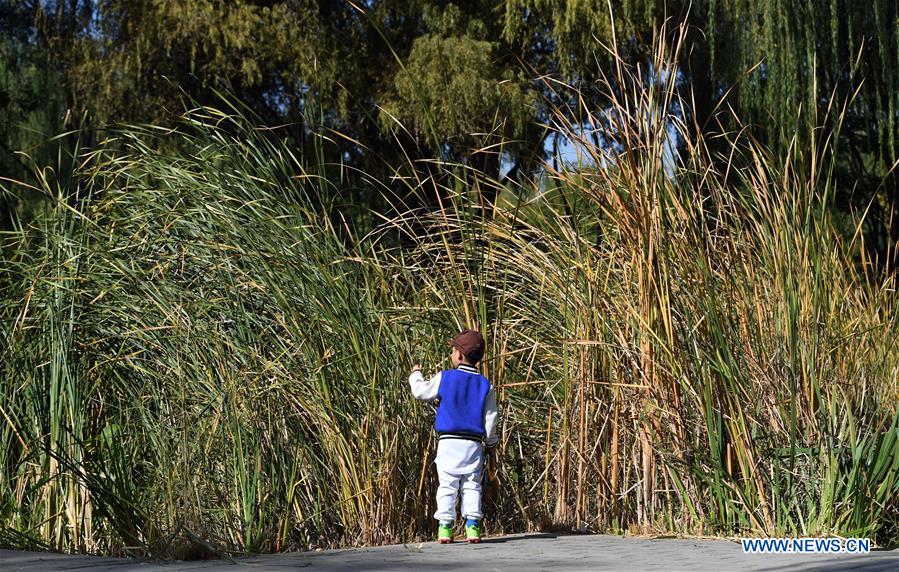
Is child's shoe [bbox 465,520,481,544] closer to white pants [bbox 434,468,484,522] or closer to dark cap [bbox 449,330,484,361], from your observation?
white pants [bbox 434,468,484,522]

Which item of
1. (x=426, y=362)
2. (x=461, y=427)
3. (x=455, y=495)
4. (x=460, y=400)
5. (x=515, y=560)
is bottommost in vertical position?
(x=515, y=560)

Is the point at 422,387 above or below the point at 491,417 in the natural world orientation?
above

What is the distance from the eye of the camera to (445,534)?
5285mm

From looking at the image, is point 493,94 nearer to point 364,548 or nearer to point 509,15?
point 509,15

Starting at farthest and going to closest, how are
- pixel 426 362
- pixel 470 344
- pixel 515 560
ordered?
pixel 426 362, pixel 470 344, pixel 515 560

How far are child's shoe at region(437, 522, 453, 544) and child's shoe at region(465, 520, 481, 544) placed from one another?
81 mm

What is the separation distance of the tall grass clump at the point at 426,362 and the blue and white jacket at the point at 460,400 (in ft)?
0.71

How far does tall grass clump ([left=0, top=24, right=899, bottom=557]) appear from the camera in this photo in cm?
529

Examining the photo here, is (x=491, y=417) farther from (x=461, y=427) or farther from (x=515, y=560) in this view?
(x=515, y=560)

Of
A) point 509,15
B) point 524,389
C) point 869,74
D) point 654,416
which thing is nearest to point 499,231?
point 524,389

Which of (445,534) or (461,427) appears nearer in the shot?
(445,534)

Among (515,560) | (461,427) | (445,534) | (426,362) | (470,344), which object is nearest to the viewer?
(515,560)

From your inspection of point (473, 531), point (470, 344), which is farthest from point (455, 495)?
point (470, 344)

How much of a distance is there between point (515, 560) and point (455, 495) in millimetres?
870
